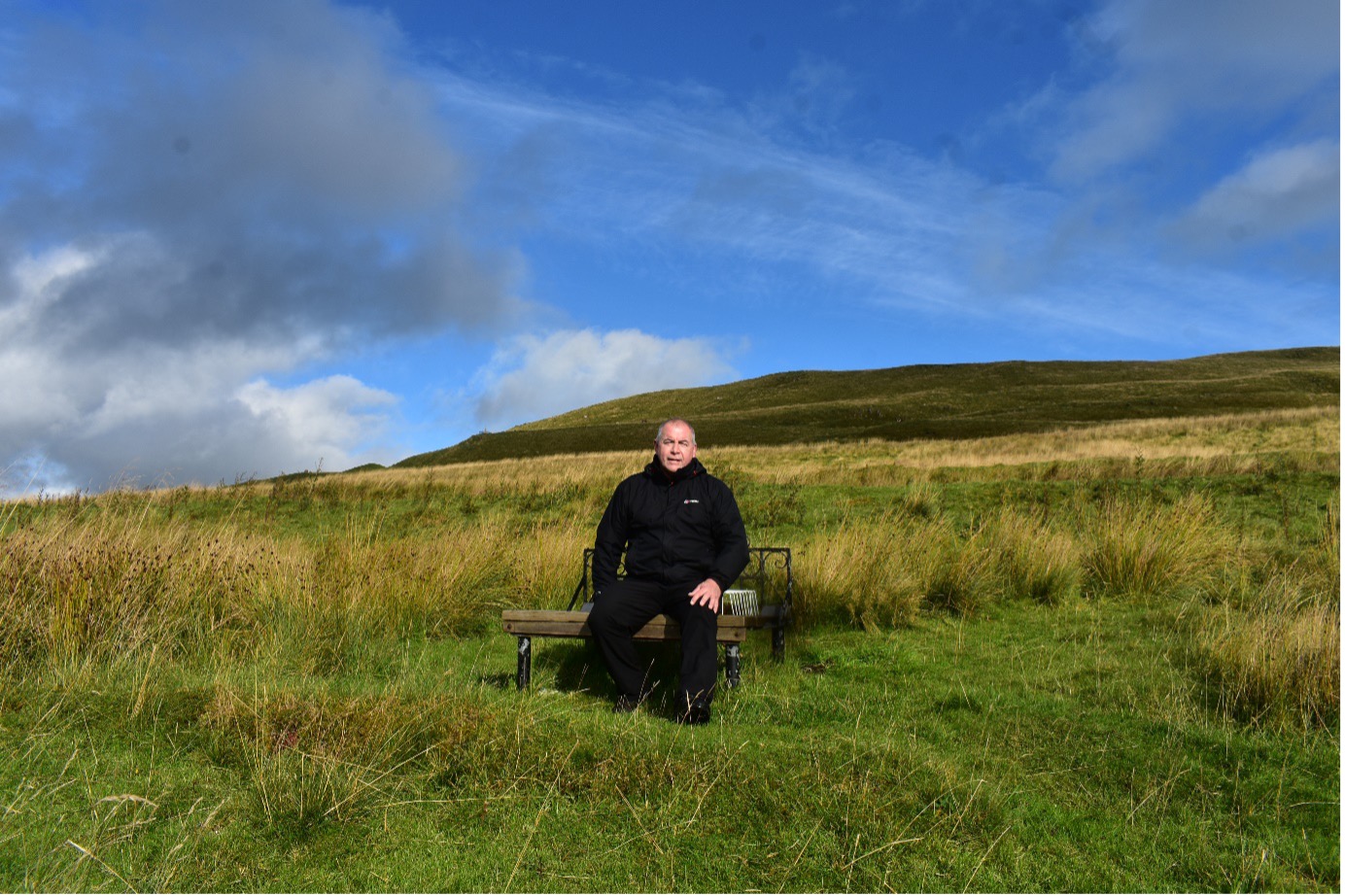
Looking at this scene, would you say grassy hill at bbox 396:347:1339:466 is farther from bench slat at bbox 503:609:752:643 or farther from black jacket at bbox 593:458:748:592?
bench slat at bbox 503:609:752:643

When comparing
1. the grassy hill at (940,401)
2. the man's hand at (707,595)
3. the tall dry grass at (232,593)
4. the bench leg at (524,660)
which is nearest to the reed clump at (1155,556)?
the man's hand at (707,595)

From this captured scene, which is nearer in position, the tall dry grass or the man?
the man

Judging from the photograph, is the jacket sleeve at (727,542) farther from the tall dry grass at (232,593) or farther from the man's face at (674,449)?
the tall dry grass at (232,593)

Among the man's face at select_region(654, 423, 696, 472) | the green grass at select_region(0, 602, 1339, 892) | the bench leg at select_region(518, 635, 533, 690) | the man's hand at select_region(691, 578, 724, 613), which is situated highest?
the man's face at select_region(654, 423, 696, 472)

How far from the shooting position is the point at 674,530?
5.99m

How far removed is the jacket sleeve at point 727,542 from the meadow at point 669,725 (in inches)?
34.6

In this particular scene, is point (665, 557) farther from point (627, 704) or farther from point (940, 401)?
point (940, 401)

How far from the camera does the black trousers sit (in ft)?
17.7

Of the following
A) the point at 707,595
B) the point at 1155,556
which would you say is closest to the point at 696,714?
the point at 707,595

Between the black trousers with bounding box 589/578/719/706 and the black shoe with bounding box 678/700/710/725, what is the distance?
0.04 meters

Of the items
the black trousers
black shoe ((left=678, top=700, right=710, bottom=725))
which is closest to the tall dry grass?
the black trousers

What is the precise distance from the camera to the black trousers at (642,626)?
17.7ft

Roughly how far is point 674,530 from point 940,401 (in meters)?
78.3

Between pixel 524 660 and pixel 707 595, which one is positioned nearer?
pixel 707 595
